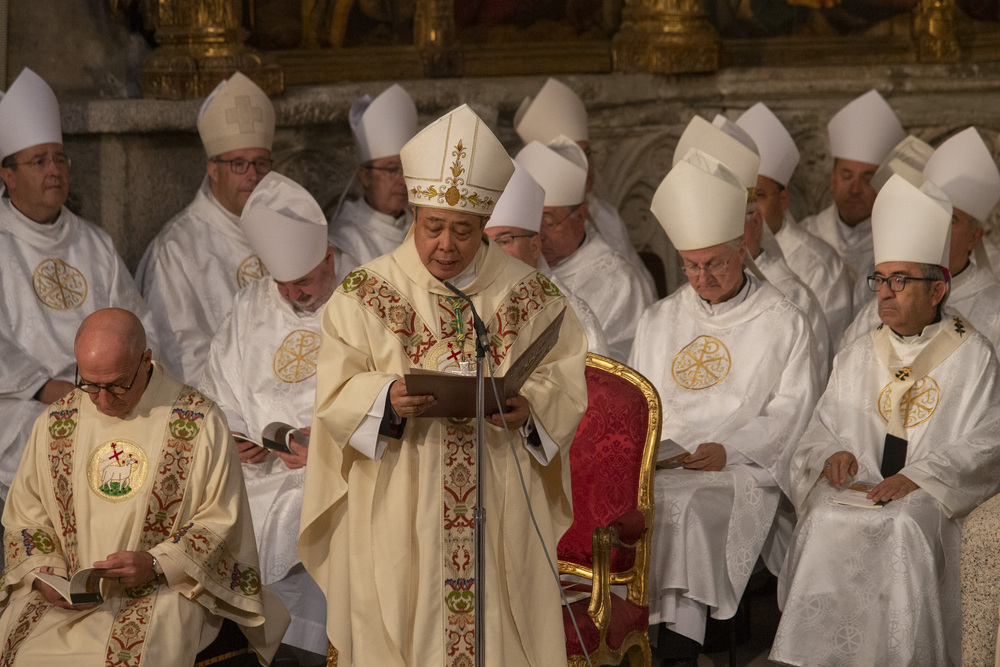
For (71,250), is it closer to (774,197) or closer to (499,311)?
(499,311)

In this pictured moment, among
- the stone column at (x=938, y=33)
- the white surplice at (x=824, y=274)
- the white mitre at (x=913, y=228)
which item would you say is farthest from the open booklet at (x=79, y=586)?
the stone column at (x=938, y=33)

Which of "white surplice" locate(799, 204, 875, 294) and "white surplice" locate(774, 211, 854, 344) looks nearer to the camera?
"white surplice" locate(774, 211, 854, 344)

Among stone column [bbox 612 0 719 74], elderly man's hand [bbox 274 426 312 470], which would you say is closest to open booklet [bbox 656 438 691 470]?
elderly man's hand [bbox 274 426 312 470]

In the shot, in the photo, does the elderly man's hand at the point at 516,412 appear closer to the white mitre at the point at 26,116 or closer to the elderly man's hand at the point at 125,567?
the elderly man's hand at the point at 125,567

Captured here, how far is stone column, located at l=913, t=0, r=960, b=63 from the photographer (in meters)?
8.98

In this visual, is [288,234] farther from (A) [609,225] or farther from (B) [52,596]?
(A) [609,225]

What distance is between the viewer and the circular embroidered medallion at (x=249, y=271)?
22.0ft

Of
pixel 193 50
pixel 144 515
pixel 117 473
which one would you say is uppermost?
pixel 193 50

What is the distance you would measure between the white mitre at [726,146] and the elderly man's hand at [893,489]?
7.30ft

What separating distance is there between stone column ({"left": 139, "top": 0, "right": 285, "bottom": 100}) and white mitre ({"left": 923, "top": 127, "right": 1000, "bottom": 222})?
334 centimetres

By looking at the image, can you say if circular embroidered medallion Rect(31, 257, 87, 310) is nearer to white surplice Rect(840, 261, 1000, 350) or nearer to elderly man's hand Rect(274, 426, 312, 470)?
elderly man's hand Rect(274, 426, 312, 470)

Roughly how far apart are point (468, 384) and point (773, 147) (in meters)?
4.51

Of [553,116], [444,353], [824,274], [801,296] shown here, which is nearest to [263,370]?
[444,353]

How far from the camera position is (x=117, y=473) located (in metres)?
4.14
